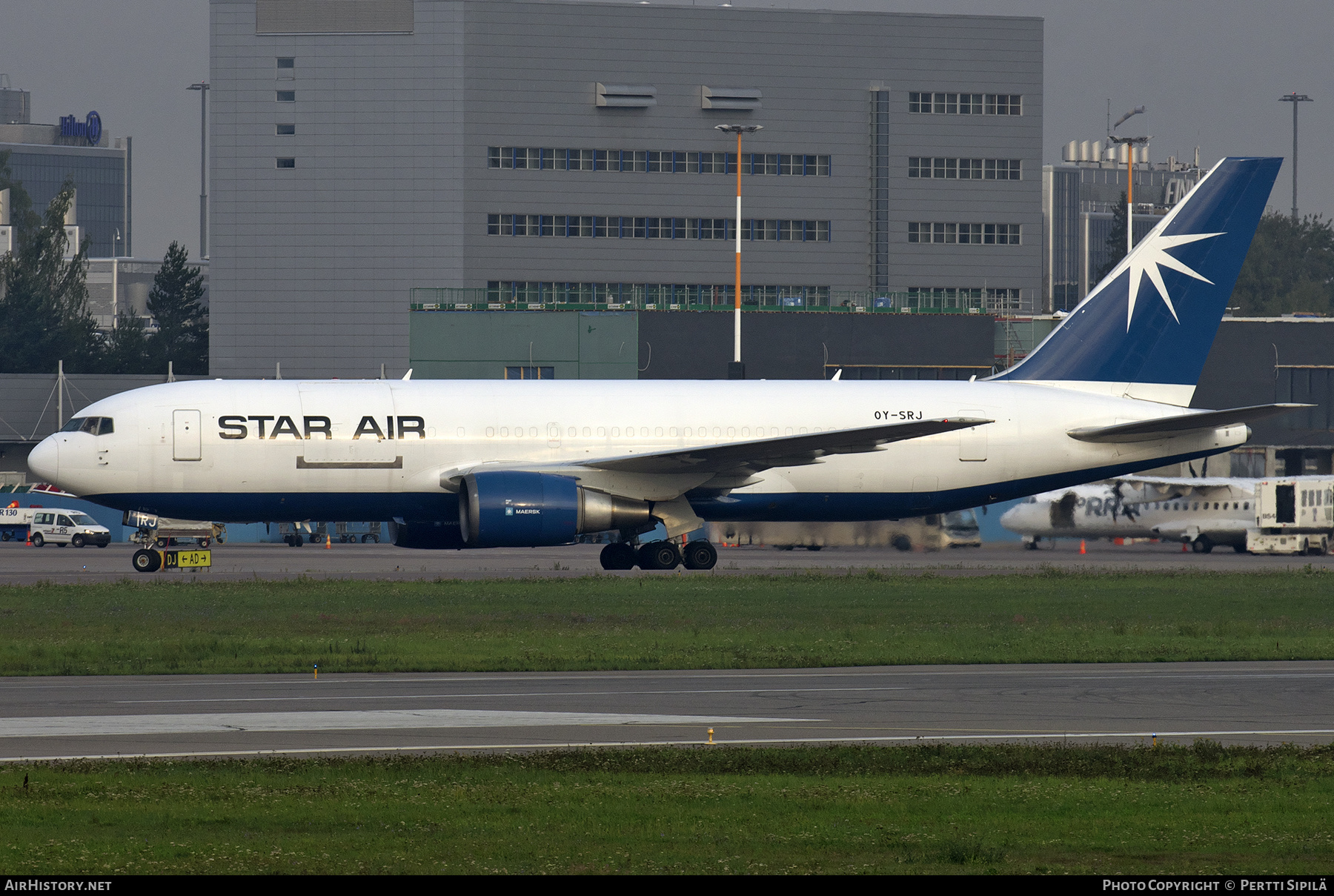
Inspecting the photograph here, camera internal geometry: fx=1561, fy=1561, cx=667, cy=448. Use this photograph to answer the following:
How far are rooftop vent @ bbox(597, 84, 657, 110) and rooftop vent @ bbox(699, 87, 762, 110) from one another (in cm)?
347

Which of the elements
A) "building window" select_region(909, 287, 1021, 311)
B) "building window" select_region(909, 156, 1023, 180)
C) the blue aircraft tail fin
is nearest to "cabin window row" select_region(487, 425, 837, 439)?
the blue aircraft tail fin

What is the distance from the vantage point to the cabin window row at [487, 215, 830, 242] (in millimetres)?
99688

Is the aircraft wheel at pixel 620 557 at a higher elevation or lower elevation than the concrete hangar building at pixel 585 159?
lower

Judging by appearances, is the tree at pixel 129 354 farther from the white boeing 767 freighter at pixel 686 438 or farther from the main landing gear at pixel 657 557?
the main landing gear at pixel 657 557

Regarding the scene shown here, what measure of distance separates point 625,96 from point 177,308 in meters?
51.1

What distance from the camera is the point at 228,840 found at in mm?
10633

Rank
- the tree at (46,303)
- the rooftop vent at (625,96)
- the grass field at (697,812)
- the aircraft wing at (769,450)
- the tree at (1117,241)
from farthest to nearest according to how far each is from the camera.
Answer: the tree at (1117,241)
the tree at (46,303)
the rooftop vent at (625,96)
the aircraft wing at (769,450)
the grass field at (697,812)

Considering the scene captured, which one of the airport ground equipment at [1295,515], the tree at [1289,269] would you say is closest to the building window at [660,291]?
the airport ground equipment at [1295,515]

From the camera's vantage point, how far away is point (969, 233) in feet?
346

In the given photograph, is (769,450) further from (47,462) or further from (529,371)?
(529,371)

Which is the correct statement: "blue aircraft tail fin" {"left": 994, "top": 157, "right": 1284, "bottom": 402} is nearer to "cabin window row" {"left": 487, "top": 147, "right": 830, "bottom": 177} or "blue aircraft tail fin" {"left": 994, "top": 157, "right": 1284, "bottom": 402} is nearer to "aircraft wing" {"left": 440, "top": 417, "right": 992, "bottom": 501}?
"aircraft wing" {"left": 440, "top": 417, "right": 992, "bottom": 501}

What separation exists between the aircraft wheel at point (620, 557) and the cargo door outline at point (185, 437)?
33.9 ft

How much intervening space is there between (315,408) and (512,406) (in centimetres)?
472

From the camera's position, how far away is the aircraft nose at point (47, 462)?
36.8 metres
